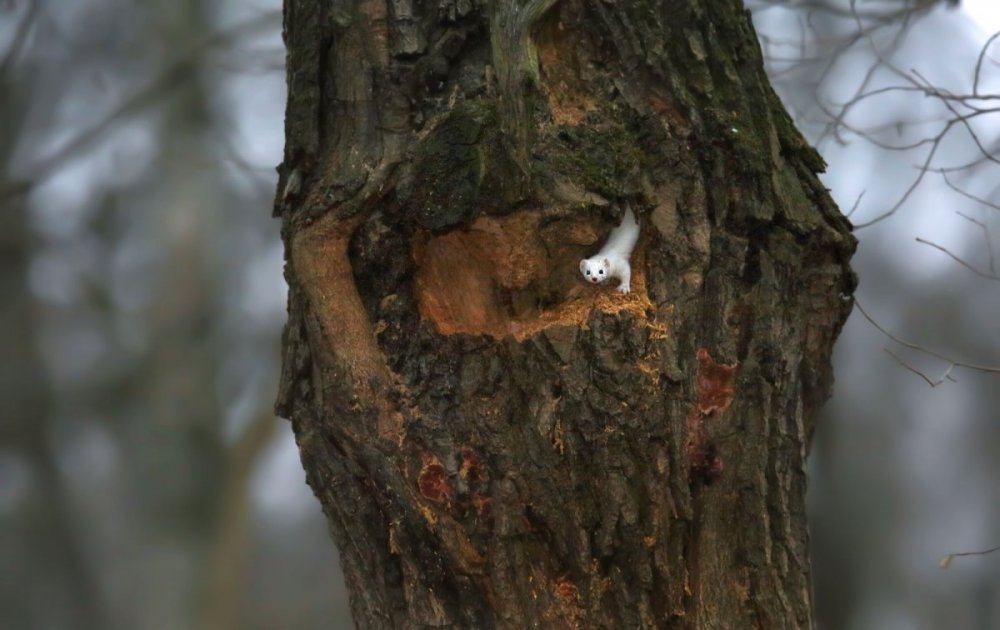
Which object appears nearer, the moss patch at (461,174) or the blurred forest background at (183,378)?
the moss patch at (461,174)

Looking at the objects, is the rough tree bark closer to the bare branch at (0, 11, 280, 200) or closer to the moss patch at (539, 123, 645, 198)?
the moss patch at (539, 123, 645, 198)

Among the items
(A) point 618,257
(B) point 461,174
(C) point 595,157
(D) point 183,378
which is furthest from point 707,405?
(D) point 183,378

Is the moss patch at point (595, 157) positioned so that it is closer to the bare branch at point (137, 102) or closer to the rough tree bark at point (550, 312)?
the rough tree bark at point (550, 312)

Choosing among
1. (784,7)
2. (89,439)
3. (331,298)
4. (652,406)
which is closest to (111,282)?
(89,439)

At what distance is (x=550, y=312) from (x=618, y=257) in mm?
143

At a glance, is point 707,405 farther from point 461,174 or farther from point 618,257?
point 461,174

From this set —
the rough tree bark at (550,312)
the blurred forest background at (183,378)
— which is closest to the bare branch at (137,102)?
the blurred forest background at (183,378)

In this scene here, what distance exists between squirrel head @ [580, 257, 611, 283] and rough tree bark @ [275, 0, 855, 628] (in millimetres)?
31

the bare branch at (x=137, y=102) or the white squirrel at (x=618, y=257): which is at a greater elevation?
the bare branch at (x=137, y=102)

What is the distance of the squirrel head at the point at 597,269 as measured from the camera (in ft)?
4.89

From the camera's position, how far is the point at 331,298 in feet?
5.24

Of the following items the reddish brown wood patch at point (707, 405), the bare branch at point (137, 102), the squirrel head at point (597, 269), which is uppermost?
the bare branch at point (137, 102)

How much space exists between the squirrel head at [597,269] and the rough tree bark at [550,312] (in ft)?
0.10

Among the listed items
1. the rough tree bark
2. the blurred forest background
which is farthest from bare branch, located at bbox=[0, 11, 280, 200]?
the rough tree bark
